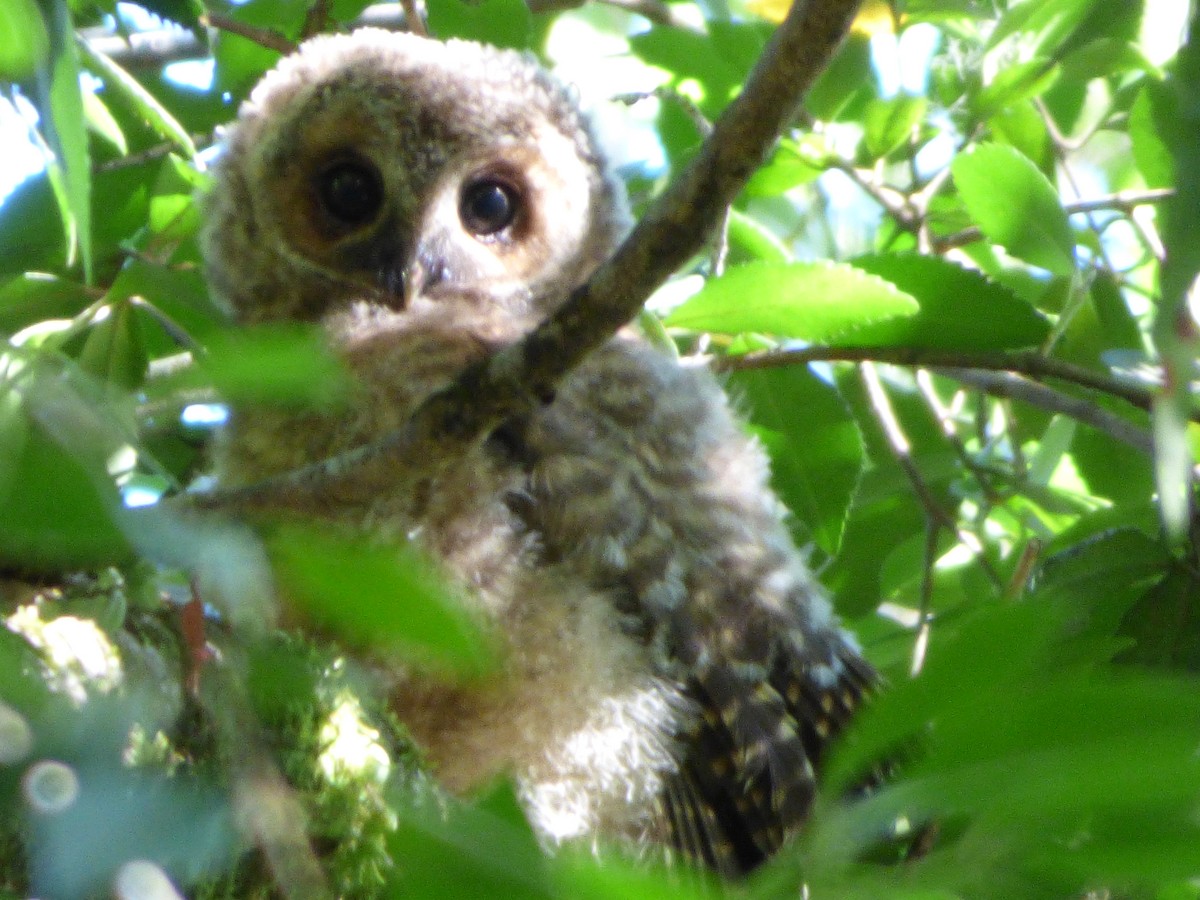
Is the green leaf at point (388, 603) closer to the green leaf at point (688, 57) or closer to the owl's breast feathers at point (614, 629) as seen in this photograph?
the owl's breast feathers at point (614, 629)

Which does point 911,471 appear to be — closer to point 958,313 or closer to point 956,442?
point 956,442

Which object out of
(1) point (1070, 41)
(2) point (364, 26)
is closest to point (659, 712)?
(1) point (1070, 41)

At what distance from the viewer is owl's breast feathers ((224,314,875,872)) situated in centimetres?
168

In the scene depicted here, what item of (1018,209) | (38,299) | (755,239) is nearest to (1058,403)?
(1018,209)

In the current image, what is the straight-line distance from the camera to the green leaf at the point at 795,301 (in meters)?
1.41

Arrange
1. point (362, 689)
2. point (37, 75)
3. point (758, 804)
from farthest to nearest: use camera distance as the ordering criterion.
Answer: point (758, 804), point (362, 689), point (37, 75)

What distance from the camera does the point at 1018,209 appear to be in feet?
4.89

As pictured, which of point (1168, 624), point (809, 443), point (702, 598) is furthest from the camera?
point (809, 443)

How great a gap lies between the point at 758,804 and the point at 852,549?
0.76m

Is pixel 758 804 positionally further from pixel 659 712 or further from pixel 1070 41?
pixel 1070 41

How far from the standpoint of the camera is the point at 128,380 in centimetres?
160

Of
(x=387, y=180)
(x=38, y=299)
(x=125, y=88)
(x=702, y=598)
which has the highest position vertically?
(x=125, y=88)

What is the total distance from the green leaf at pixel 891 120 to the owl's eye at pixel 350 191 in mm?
849

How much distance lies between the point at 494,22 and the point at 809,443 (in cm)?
85
